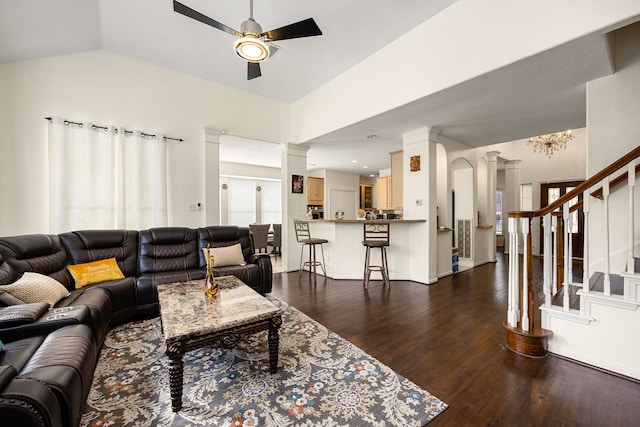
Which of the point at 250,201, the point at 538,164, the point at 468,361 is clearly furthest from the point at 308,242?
the point at 538,164

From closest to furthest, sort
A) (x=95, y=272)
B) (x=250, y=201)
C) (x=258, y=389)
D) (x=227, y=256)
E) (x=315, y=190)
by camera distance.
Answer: (x=258, y=389)
(x=95, y=272)
(x=227, y=256)
(x=250, y=201)
(x=315, y=190)

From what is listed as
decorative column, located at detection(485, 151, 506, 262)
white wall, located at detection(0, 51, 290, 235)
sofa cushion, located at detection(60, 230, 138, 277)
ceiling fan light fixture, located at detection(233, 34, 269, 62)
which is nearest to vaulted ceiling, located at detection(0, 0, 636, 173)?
white wall, located at detection(0, 51, 290, 235)

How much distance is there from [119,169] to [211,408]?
3504mm

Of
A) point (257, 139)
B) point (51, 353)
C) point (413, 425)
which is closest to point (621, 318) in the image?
point (413, 425)

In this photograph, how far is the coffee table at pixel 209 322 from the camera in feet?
5.03

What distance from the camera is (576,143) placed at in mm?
6629

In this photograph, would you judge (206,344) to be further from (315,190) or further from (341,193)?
(341,193)

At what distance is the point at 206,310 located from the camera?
1923 millimetres

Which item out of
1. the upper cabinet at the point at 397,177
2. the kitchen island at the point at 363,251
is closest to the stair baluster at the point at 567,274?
the kitchen island at the point at 363,251

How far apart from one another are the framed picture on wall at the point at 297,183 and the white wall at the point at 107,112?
3.23ft

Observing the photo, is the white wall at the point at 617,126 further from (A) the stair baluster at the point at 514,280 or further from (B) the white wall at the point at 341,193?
(B) the white wall at the point at 341,193

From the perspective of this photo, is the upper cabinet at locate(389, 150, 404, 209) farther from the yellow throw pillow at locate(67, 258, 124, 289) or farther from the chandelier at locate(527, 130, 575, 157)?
the yellow throw pillow at locate(67, 258, 124, 289)

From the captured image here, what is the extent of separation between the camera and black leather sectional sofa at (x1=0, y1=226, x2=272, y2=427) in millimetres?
1104

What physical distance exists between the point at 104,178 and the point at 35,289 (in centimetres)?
195
